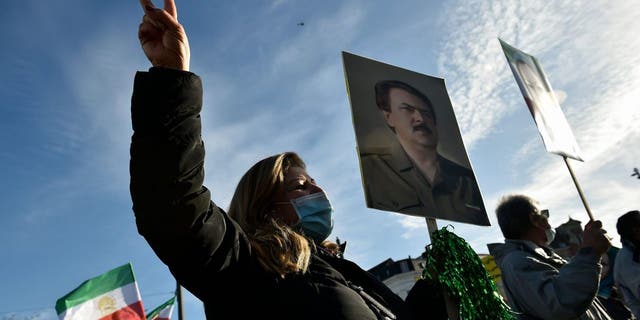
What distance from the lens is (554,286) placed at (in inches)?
114

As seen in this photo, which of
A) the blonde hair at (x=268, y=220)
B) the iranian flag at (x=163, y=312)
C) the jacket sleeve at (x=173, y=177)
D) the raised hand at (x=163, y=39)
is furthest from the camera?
the iranian flag at (x=163, y=312)

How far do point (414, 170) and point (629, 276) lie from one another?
228 centimetres

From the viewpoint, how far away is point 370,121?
4.09 metres

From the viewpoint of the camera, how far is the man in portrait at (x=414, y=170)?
372 cm

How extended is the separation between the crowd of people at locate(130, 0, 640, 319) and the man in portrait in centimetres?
137

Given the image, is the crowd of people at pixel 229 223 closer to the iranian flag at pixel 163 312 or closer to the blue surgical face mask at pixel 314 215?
the blue surgical face mask at pixel 314 215

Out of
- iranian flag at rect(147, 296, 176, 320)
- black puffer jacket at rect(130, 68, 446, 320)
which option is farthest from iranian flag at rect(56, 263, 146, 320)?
black puffer jacket at rect(130, 68, 446, 320)

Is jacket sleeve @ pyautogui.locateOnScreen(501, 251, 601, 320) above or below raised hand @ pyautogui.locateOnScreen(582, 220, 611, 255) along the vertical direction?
below

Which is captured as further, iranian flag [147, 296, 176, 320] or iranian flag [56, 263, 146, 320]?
iranian flag [147, 296, 176, 320]

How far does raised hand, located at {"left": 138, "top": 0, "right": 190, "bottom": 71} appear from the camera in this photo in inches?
55.5

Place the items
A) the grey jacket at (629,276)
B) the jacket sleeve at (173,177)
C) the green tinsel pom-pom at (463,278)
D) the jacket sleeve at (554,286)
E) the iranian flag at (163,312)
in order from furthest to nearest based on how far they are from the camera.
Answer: the iranian flag at (163,312) < the grey jacket at (629,276) < the jacket sleeve at (554,286) < the green tinsel pom-pom at (463,278) < the jacket sleeve at (173,177)

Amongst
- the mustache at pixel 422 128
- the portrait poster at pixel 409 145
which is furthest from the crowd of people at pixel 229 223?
the mustache at pixel 422 128

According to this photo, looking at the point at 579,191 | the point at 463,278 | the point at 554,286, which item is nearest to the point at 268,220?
the point at 463,278

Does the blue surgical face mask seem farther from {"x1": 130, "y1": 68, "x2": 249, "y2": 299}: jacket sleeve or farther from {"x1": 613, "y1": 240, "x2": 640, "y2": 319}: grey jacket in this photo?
{"x1": 613, "y1": 240, "x2": 640, "y2": 319}: grey jacket
